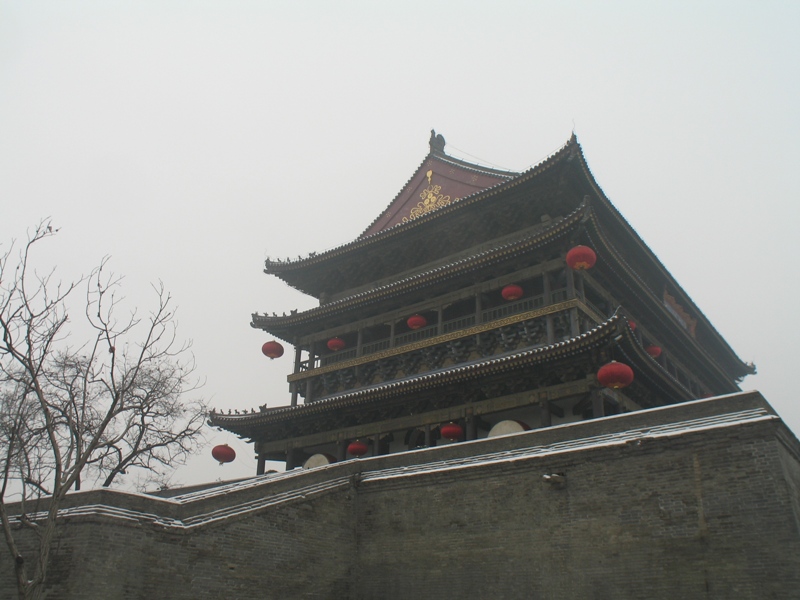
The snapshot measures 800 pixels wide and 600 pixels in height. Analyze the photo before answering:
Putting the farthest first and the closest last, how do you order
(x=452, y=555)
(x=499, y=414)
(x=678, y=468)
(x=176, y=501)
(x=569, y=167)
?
(x=569, y=167), (x=499, y=414), (x=452, y=555), (x=176, y=501), (x=678, y=468)

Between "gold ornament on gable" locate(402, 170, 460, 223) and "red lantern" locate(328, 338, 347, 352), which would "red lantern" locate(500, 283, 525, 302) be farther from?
"red lantern" locate(328, 338, 347, 352)

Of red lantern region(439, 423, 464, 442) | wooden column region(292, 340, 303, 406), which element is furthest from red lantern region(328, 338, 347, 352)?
red lantern region(439, 423, 464, 442)

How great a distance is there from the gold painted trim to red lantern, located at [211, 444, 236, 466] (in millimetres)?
3226

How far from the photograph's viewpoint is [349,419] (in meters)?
17.4

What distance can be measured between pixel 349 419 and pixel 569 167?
28.2 ft

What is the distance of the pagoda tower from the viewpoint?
14.7m

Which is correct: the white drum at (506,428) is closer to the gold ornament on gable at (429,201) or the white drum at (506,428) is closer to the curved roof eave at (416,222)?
Answer: the curved roof eave at (416,222)

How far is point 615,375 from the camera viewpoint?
12469mm

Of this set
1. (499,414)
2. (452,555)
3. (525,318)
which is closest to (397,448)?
(499,414)

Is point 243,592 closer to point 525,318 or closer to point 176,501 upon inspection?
point 176,501

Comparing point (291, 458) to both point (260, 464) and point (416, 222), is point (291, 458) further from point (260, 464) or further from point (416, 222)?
point (416, 222)

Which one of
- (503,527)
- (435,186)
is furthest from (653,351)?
(503,527)

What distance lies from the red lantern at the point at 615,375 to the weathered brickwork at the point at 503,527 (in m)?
2.35

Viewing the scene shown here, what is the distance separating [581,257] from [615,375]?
3.22 meters
